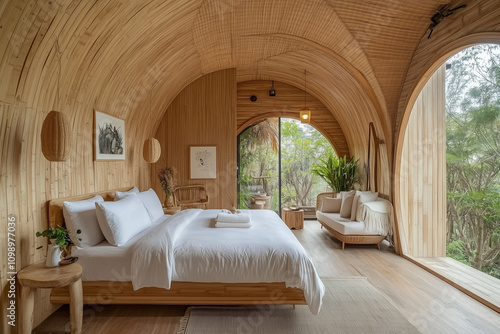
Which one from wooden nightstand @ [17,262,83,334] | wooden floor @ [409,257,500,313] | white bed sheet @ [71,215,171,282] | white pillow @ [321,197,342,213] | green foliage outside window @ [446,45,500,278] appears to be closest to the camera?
wooden nightstand @ [17,262,83,334]

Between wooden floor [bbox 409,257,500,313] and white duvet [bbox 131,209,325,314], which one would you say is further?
wooden floor [bbox 409,257,500,313]

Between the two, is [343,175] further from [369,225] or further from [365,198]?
[369,225]

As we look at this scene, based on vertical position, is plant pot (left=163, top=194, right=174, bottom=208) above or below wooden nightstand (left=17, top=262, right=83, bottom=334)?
above

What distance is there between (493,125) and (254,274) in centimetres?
577

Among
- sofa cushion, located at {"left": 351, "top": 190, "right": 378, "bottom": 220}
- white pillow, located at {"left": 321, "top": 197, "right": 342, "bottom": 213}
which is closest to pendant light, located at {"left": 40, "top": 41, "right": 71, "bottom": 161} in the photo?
sofa cushion, located at {"left": 351, "top": 190, "right": 378, "bottom": 220}

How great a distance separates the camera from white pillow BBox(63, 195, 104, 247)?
274 cm

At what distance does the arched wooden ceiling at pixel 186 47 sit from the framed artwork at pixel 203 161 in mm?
990

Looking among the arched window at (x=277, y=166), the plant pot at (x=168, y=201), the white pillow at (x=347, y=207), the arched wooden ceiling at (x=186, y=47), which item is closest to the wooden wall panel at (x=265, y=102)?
the arched window at (x=277, y=166)

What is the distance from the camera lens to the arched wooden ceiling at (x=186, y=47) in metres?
2.34

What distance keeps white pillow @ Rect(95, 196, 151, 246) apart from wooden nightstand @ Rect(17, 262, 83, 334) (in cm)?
45

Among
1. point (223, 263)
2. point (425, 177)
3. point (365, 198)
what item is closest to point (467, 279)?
point (425, 177)

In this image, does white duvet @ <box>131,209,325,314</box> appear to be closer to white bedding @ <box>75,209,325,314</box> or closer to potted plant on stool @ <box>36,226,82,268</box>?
white bedding @ <box>75,209,325,314</box>

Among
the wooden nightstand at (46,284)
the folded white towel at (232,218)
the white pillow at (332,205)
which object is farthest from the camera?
the white pillow at (332,205)

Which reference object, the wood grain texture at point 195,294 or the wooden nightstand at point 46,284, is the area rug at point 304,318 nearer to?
the wood grain texture at point 195,294
